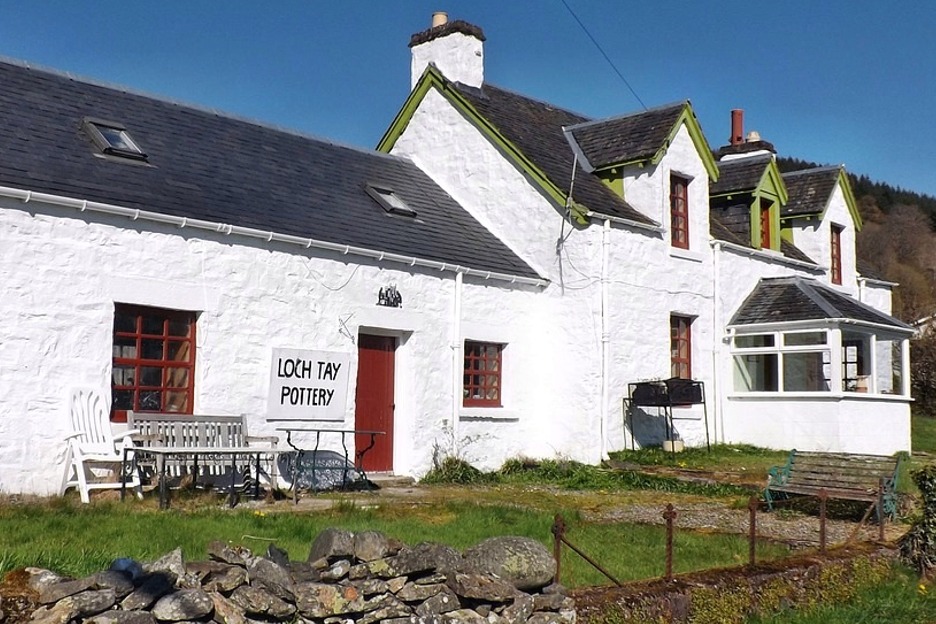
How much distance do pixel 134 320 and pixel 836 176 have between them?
59.3 ft

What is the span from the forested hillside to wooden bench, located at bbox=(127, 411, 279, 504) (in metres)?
47.7

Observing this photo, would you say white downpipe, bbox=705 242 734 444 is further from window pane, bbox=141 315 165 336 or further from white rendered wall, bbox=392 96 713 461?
window pane, bbox=141 315 165 336

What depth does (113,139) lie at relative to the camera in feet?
45.4

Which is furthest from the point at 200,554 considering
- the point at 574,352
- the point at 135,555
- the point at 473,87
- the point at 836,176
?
the point at 836,176

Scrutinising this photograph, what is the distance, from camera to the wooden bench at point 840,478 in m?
11.3

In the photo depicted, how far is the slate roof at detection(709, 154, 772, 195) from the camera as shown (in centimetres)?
2230

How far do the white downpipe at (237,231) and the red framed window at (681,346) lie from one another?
4.07 m

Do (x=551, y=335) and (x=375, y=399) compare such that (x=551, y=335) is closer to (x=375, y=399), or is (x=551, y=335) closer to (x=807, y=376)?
(x=375, y=399)

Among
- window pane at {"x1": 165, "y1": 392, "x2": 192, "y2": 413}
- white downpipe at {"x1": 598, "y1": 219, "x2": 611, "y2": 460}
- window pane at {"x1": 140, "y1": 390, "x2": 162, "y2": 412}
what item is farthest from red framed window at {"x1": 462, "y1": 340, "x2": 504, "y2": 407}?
window pane at {"x1": 140, "y1": 390, "x2": 162, "y2": 412}

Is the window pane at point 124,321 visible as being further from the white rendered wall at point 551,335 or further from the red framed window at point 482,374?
the white rendered wall at point 551,335

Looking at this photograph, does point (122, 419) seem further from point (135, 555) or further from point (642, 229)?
point (642, 229)

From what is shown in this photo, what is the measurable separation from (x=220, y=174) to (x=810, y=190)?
51.7ft

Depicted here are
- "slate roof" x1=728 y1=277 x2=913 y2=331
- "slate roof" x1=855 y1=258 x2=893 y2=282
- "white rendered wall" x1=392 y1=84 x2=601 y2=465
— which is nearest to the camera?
"white rendered wall" x1=392 y1=84 x2=601 y2=465

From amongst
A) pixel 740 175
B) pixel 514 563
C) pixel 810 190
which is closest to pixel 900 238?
pixel 810 190
